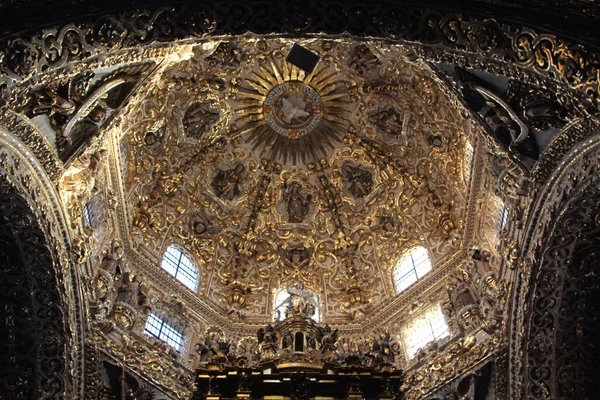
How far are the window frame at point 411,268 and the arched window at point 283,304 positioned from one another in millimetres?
2552

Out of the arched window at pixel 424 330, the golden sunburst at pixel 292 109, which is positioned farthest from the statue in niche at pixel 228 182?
the arched window at pixel 424 330

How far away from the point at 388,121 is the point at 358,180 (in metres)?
2.28

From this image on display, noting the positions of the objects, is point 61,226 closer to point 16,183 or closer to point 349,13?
point 16,183

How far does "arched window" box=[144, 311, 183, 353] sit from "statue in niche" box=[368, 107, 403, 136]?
927cm

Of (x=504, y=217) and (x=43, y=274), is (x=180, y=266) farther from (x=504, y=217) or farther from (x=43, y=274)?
(x=504, y=217)

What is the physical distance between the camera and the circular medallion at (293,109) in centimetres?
2372

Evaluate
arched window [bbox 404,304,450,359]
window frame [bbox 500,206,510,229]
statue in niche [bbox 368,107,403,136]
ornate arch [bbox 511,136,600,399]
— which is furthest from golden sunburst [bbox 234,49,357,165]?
ornate arch [bbox 511,136,600,399]

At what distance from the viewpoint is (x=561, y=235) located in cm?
1468

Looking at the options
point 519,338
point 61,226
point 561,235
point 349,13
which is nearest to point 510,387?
point 519,338

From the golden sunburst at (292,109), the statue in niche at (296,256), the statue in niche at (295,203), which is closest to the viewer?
the golden sunburst at (292,109)

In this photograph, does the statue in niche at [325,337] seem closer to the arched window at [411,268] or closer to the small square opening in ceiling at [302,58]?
the arched window at [411,268]

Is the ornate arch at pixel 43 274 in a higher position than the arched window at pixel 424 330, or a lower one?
lower

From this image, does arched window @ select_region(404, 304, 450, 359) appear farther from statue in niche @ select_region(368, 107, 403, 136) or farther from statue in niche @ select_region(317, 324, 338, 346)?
statue in niche @ select_region(368, 107, 403, 136)

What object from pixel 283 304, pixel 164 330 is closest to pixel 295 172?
pixel 283 304
